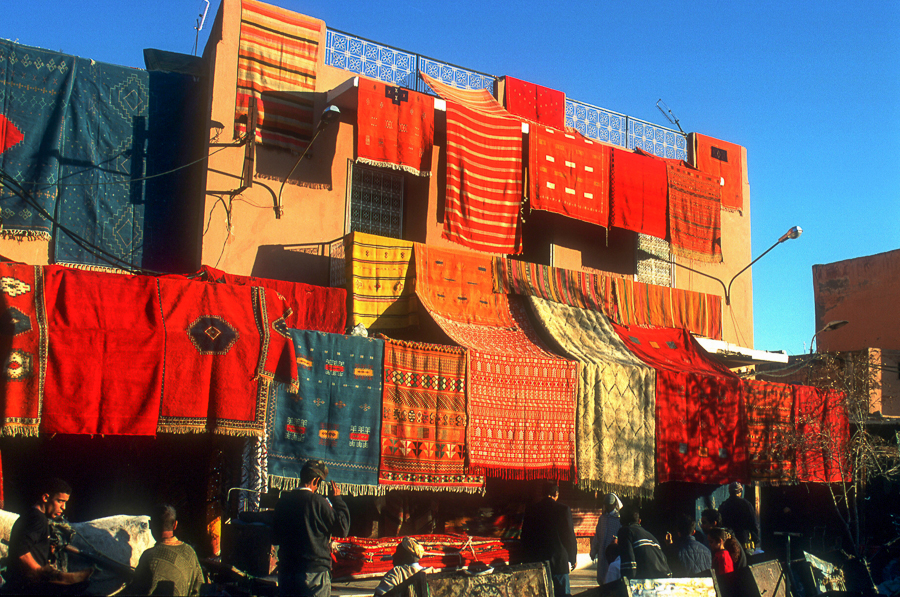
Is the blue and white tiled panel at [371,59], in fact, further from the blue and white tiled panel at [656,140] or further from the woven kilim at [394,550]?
the woven kilim at [394,550]

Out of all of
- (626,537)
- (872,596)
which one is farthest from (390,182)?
(872,596)

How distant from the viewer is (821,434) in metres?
11.7

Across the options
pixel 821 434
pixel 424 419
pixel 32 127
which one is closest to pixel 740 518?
pixel 821 434

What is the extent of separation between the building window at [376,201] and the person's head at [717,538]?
6392 mm

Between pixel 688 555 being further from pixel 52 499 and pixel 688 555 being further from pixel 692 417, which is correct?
pixel 692 417

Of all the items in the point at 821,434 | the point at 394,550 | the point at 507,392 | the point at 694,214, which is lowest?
the point at 394,550

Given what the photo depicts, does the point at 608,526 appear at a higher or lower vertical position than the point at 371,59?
lower

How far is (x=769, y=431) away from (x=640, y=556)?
266 inches

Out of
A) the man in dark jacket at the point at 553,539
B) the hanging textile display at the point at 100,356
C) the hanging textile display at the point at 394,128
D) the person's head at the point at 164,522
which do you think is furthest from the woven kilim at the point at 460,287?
the person's head at the point at 164,522

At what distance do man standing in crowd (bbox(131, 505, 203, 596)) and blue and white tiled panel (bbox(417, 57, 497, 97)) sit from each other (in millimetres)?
8362

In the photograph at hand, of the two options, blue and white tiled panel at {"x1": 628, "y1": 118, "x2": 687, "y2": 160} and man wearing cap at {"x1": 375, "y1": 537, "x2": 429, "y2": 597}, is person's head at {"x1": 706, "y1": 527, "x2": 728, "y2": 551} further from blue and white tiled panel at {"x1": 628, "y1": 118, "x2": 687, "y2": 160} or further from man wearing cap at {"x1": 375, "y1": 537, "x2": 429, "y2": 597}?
blue and white tiled panel at {"x1": 628, "y1": 118, "x2": 687, "y2": 160}

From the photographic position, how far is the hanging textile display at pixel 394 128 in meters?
10.3

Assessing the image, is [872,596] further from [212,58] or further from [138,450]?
[212,58]

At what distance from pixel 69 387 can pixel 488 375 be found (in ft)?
14.9
